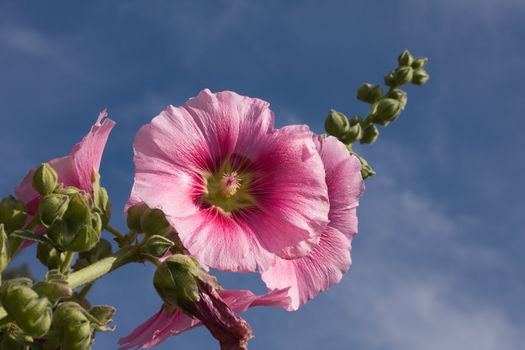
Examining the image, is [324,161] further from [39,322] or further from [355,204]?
[39,322]

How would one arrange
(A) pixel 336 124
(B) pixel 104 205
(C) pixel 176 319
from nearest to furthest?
(B) pixel 104 205 → (C) pixel 176 319 → (A) pixel 336 124

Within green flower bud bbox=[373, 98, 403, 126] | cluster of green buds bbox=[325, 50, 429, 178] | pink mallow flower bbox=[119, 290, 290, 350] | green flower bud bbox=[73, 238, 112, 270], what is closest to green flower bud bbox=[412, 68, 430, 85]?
cluster of green buds bbox=[325, 50, 429, 178]

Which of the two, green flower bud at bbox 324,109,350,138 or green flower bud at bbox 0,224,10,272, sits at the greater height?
green flower bud at bbox 324,109,350,138

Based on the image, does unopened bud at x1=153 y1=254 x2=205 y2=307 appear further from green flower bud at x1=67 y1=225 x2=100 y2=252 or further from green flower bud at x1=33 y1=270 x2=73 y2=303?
green flower bud at x1=33 y1=270 x2=73 y2=303

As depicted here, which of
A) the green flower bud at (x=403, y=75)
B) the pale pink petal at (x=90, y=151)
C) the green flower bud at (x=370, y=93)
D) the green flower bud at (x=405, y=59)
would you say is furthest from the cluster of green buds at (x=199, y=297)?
the green flower bud at (x=405, y=59)

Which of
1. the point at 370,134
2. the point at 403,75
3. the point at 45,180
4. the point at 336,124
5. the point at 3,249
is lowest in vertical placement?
the point at 3,249

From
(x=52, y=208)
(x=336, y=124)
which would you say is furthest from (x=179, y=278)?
(x=336, y=124)

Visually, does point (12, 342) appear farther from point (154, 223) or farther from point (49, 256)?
point (154, 223)
